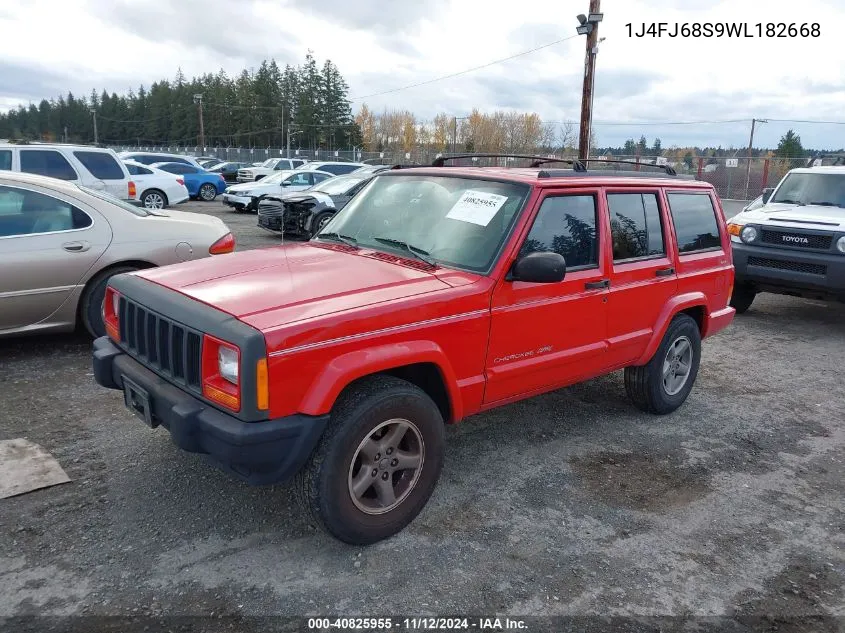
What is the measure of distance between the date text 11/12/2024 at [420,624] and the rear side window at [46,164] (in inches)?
413

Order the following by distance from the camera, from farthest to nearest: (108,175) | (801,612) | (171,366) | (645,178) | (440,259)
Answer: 1. (108,175)
2. (645,178)
3. (440,259)
4. (171,366)
5. (801,612)

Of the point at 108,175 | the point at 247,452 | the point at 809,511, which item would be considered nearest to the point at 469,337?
the point at 247,452

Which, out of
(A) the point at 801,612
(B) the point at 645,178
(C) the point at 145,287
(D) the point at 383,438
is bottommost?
(A) the point at 801,612

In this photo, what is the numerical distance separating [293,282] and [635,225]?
8.14 feet

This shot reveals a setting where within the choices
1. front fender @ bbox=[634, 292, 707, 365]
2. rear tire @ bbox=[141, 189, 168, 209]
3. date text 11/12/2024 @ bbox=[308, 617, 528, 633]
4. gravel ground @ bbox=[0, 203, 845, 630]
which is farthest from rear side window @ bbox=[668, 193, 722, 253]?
rear tire @ bbox=[141, 189, 168, 209]

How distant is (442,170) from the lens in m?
4.31

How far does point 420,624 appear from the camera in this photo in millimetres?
2725

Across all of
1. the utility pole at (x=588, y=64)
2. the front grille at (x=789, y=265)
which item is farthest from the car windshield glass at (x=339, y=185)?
the front grille at (x=789, y=265)

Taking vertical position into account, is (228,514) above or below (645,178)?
below

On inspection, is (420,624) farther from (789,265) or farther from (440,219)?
(789,265)

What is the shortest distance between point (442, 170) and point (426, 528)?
2257 millimetres

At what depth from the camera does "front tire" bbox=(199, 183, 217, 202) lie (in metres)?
24.5

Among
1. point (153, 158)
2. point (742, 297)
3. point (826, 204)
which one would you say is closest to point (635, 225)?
point (742, 297)

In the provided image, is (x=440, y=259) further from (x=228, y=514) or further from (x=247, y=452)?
(x=228, y=514)
